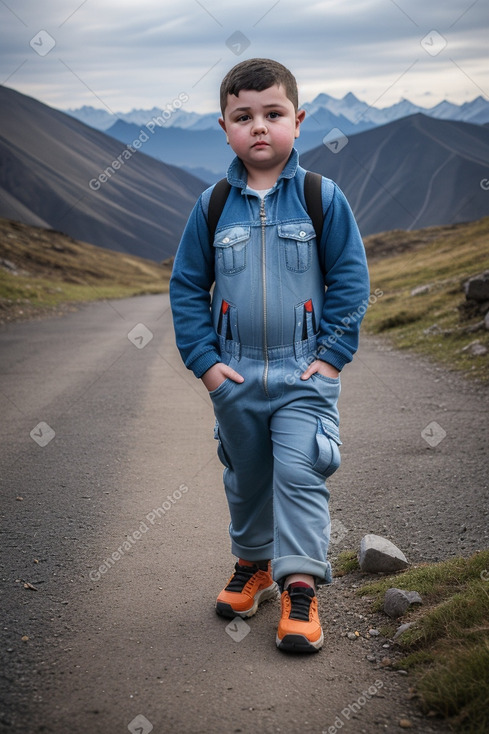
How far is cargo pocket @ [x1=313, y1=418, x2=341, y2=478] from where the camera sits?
322 centimetres

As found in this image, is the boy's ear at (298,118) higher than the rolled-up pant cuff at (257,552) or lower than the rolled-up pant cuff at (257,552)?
higher

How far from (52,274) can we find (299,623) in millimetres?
53813

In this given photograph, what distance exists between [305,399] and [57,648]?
161 cm

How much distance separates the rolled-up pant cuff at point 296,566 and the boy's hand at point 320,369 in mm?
832

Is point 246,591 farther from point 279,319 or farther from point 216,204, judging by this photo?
point 216,204

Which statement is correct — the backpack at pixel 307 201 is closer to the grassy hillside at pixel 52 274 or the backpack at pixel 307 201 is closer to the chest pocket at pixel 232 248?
the chest pocket at pixel 232 248

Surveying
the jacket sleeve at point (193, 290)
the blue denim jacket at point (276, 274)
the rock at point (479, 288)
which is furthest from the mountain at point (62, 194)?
the blue denim jacket at point (276, 274)

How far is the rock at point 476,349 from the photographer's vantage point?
10922 mm

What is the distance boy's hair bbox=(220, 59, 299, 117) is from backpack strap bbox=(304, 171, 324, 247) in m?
0.36

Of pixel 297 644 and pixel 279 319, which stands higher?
pixel 279 319

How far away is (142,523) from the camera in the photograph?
498cm

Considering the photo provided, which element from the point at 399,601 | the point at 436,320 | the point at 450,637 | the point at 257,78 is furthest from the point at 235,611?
the point at 436,320

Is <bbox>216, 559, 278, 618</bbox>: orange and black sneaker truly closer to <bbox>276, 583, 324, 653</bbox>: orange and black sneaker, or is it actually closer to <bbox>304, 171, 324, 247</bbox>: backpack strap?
<bbox>276, 583, 324, 653</bbox>: orange and black sneaker

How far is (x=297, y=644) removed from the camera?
3.12m
